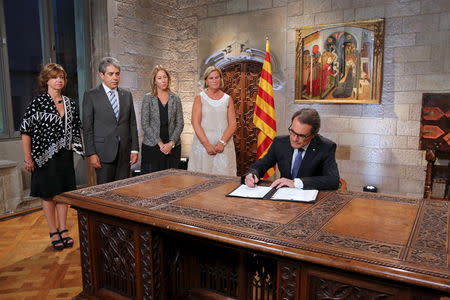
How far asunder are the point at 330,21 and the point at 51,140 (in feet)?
12.4

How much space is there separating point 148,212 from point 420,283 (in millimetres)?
1288

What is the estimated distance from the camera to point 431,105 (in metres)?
4.32

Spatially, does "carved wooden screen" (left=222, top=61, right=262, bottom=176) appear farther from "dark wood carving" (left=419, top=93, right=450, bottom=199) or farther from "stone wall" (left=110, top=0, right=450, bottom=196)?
"dark wood carving" (left=419, top=93, right=450, bottom=199)

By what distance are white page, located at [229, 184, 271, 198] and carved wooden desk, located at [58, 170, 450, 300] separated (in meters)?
0.08

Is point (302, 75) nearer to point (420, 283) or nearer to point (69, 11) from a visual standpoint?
point (69, 11)

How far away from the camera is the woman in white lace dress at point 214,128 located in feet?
13.4

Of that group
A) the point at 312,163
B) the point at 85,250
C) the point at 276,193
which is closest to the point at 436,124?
the point at 312,163

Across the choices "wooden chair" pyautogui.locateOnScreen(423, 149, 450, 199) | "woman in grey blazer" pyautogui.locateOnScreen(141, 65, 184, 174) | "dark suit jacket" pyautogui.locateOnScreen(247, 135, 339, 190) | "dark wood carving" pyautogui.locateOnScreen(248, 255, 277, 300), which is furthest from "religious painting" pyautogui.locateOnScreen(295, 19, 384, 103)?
"dark wood carving" pyautogui.locateOnScreen(248, 255, 277, 300)

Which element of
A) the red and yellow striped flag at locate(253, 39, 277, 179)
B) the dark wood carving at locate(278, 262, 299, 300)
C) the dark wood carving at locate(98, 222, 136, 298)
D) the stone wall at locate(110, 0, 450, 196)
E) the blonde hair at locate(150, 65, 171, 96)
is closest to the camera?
the dark wood carving at locate(278, 262, 299, 300)

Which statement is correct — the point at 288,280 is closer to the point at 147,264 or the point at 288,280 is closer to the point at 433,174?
the point at 147,264

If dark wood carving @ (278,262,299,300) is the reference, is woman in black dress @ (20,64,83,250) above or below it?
above

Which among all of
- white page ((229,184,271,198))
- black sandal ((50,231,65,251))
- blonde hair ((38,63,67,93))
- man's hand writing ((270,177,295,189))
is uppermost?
blonde hair ((38,63,67,93))

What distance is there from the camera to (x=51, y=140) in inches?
126

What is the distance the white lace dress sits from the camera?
4.09 meters
